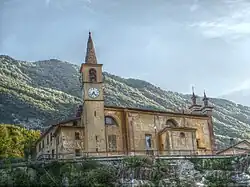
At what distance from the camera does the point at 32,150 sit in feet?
249

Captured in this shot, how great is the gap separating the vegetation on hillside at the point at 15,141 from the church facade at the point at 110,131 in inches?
549

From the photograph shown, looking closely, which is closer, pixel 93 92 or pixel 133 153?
pixel 133 153

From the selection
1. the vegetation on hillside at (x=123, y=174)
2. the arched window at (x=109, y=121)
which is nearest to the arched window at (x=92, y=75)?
the arched window at (x=109, y=121)

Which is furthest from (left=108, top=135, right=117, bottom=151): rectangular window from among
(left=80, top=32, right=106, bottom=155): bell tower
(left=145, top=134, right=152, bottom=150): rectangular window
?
(left=145, top=134, right=152, bottom=150): rectangular window

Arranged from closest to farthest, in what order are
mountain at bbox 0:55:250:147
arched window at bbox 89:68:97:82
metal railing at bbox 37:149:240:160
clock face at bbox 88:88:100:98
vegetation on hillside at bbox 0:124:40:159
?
metal railing at bbox 37:149:240:160 < clock face at bbox 88:88:100:98 < arched window at bbox 89:68:97:82 < vegetation on hillside at bbox 0:124:40:159 < mountain at bbox 0:55:250:147

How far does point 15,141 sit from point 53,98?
179ft

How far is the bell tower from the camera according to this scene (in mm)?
55094

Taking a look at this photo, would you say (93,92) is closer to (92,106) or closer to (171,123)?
(92,106)

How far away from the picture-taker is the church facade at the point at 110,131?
181 ft

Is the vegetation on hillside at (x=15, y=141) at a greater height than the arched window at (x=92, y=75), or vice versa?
the arched window at (x=92, y=75)

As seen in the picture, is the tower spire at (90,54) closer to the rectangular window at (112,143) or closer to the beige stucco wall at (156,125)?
the beige stucco wall at (156,125)

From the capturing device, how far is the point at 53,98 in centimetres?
13825

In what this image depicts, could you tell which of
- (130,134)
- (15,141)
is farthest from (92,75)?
(15,141)

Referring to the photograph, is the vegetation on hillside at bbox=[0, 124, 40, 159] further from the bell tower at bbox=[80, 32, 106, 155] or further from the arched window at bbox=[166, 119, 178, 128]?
the arched window at bbox=[166, 119, 178, 128]
